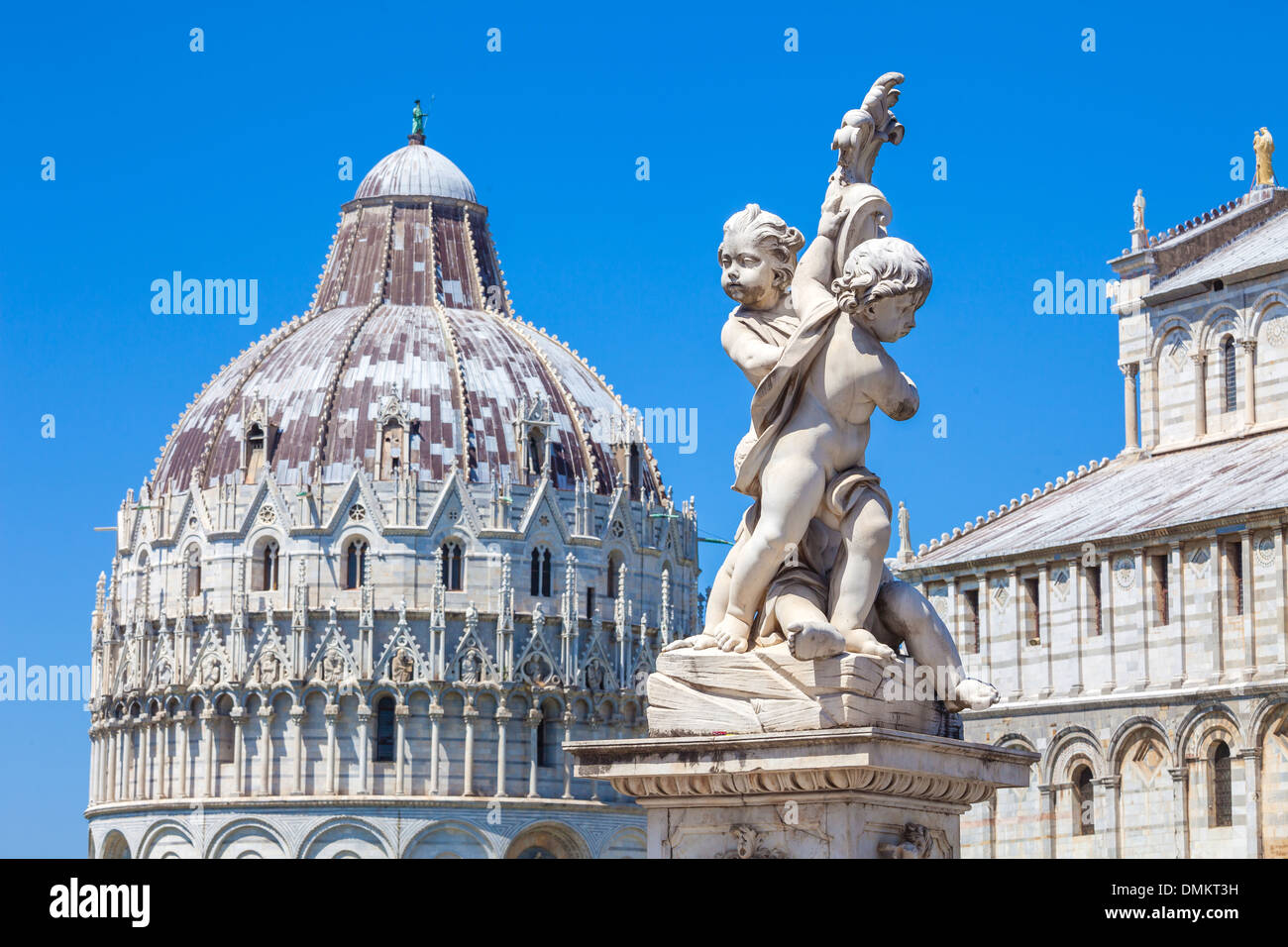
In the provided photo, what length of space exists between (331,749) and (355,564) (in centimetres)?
956

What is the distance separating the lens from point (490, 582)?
420ft

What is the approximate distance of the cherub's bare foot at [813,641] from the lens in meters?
15.7

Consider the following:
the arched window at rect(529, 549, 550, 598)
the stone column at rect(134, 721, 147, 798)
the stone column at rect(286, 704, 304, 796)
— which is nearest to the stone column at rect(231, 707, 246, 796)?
the stone column at rect(286, 704, 304, 796)

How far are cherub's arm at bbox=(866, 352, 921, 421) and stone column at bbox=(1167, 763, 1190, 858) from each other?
55231mm

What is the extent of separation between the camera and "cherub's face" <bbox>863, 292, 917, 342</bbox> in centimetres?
1647

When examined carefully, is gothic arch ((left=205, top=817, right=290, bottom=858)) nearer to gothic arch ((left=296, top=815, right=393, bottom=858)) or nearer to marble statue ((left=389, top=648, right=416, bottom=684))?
gothic arch ((left=296, top=815, right=393, bottom=858))

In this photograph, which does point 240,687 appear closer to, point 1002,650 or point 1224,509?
point 1002,650

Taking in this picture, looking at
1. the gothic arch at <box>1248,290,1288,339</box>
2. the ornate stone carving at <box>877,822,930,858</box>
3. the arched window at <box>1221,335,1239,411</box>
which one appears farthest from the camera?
the arched window at <box>1221,335,1239,411</box>

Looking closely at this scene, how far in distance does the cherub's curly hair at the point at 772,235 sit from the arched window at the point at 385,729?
110214 millimetres

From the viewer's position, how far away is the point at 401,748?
410 ft

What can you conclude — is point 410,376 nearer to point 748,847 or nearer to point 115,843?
point 115,843

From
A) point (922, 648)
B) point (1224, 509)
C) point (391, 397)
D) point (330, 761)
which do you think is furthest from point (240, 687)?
point (922, 648)

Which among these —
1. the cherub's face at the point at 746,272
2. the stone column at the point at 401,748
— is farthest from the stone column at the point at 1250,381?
the cherub's face at the point at 746,272
